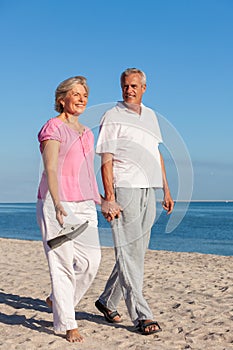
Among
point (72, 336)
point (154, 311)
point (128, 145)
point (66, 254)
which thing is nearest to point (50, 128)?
point (128, 145)

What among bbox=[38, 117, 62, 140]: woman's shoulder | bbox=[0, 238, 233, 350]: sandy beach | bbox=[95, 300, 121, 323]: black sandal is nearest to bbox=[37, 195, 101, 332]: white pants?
bbox=[0, 238, 233, 350]: sandy beach

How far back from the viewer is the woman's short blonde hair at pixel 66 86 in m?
4.29

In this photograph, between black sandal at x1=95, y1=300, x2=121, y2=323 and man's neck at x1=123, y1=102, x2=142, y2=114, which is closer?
man's neck at x1=123, y1=102, x2=142, y2=114

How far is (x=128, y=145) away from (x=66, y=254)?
3.21 feet

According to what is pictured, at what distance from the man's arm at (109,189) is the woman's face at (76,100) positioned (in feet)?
1.38

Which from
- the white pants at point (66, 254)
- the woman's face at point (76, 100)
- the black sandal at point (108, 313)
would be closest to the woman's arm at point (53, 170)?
the white pants at point (66, 254)

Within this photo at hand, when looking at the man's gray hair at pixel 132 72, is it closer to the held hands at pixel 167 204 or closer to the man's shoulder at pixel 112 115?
the man's shoulder at pixel 112 115

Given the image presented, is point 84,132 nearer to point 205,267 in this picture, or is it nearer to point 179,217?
point 179,217

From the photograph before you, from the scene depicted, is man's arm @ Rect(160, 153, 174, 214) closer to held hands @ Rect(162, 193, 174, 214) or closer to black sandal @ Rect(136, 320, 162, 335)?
held hands @ Rect(162, 193, 174, 214)

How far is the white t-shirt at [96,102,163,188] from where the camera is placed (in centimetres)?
438

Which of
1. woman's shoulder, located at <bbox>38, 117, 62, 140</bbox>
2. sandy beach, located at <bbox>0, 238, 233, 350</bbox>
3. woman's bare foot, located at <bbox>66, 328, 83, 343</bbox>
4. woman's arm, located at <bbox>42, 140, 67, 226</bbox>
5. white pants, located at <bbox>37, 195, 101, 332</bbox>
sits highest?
woman's shoulder, located at <bbox>38, 117, 62, 140</bbox>

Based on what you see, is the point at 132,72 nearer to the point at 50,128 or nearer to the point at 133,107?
the point at 133,107

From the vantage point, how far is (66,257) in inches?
165

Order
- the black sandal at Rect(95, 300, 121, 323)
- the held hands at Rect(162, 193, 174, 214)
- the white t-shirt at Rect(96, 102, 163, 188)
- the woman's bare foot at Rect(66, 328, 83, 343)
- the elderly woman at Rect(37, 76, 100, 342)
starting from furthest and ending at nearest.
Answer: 1. the black sandal at Rect(95, 300, 121, 323)
2. the held hands at Rect(162, 193, 174, 214)
3. the white t-shirt at Rect(96, 102, 163, 188)
4. the woman's bare foot at Rect(66, 328, 83, 343)
5. the elderly woman at Rect(37, 76, 100, 342)
